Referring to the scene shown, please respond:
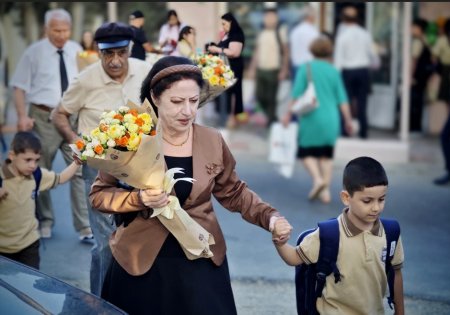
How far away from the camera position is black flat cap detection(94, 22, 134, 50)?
21.7 ft

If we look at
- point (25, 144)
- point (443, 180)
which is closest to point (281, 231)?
point (25, 144)

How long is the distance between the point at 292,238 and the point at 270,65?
661 centimetres

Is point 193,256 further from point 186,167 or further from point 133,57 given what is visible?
point 133,57

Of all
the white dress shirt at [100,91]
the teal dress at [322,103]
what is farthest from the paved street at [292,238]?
the white dress shirt at [100,91]

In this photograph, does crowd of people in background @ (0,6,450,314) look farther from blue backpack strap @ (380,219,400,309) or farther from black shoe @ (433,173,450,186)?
blue backpack strap @ (380,219,400,309)

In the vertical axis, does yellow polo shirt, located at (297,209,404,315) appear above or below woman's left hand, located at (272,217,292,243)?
below

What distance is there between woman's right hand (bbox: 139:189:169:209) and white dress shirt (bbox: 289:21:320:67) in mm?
9963

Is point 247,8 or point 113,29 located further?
point 247,8

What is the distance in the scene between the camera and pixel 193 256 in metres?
4.84

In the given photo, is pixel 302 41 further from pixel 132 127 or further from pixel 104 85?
pixel 132 127

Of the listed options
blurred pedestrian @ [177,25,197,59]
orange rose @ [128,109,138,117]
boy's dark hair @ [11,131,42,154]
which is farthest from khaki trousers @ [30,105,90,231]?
orange rose @ [128,109,138,117]

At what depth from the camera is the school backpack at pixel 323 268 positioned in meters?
4.91

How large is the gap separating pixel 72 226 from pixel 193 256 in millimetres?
5081

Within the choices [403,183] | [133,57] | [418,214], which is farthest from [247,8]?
[133,57]
